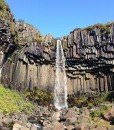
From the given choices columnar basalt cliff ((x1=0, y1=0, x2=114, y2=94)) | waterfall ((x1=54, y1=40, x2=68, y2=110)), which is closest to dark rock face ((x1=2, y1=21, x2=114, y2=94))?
columnar basalt cliff ((x1=0, y1=0, x2=114, y2=94))

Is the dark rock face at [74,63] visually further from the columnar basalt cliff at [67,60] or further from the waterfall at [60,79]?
the waterfall at [60,79]

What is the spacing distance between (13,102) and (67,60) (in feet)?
33.1

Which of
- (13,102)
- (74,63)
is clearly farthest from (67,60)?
(13,102)

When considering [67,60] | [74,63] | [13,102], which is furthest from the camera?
[67,60]

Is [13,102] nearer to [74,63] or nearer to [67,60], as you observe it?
[67,60]

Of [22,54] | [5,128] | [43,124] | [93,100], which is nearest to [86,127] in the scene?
[43,124]

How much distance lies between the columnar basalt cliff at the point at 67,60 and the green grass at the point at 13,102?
6.14 ft

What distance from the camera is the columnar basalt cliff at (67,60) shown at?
1853 inches

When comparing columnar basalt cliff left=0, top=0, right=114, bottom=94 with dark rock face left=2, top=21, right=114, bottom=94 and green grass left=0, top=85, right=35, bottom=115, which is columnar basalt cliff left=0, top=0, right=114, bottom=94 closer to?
dark rock face left=2, top=21, right=114, bottom=94

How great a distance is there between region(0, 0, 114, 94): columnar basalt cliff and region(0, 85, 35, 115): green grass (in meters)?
1.87

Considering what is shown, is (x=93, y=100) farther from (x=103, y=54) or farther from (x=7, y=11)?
(x=7, y=11)

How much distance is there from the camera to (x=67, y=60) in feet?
160

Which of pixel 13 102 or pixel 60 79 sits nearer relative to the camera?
pixel 13 102

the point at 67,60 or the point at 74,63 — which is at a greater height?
the point at 67,60
